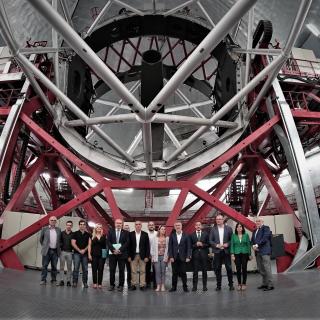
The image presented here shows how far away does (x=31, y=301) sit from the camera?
5254 mm

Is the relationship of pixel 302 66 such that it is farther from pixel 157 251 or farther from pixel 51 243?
pixel 51 243

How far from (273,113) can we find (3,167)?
991cm

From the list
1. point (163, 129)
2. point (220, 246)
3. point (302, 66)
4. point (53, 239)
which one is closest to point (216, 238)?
point (220, 246)

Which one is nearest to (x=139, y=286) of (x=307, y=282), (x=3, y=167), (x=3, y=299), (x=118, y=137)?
(x=3, y=299)

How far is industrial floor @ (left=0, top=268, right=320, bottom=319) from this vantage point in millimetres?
4449

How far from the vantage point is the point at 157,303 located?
5609mm

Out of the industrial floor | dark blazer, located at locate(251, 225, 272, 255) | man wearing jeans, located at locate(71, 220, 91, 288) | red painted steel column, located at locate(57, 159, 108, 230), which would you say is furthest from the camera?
red painted steel column, located at locate(57, 159, 108, 230)

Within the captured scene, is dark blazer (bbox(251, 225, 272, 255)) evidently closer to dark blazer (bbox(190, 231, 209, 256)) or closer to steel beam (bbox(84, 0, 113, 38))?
dark blazer (bbox(190, 231, 209, 256))

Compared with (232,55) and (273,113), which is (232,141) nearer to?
(273,113)

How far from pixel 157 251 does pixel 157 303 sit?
82.6 inches

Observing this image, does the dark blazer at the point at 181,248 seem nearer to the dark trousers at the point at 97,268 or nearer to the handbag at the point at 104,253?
the handbag at the point at 104,253

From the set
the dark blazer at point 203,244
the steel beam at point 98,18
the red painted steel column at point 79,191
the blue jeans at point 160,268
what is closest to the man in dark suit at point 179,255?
the dark blazer at point 203,244

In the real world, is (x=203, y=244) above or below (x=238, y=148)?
below

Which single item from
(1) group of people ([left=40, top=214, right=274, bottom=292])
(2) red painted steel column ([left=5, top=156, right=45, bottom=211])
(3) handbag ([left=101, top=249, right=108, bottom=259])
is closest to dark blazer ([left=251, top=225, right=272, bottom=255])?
(1) group of people ([left=40, top=214, right=274, bottom=292])
